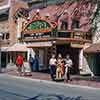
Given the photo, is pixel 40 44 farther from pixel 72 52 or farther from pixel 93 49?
pixel 93 49

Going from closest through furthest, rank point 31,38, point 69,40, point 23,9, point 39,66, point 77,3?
point 77,3, point 69,40, point 31,38, point 39,66, point 23,9

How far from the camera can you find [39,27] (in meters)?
31.6

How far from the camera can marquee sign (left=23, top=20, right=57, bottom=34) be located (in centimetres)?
3023

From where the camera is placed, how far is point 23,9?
38906mm

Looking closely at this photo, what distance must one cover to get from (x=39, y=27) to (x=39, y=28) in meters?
0.09

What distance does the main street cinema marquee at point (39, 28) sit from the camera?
3026 cm

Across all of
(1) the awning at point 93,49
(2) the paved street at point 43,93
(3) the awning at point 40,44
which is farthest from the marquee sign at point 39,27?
(2) the paved street at point 43,93

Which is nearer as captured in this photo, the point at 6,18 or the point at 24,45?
the point at 24,45

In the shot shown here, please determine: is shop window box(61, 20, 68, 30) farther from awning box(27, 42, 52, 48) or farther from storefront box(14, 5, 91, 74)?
awning box(27, 42, 52, 48)

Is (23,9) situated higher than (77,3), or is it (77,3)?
(23,9)

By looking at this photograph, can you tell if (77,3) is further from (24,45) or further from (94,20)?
(24,45)

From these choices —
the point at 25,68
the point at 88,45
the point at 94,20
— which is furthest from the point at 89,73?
the point at 94,20

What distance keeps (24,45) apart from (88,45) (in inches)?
311

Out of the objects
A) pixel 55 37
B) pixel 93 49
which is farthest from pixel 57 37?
pixel 93 49
